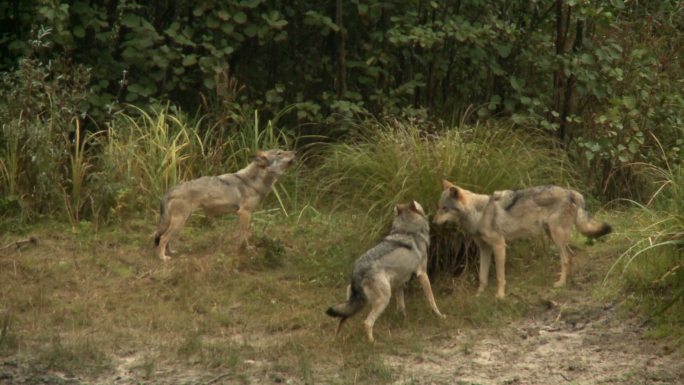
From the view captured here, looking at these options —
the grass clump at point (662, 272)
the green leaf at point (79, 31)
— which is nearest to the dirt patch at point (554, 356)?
the grass clump at point (662, 272)

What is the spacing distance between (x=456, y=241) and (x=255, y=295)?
1.98 meters

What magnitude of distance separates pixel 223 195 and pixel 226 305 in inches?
67.1

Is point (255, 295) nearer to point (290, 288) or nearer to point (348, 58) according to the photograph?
point (290, 288)

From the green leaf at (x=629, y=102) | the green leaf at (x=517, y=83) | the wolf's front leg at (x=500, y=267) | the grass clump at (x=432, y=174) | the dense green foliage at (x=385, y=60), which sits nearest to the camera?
the wolf's front leg at (x=500, y=267)

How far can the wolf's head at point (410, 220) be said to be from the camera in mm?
10211

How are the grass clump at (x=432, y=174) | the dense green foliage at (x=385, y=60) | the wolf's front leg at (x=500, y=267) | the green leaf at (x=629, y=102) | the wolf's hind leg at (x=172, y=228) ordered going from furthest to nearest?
the dense green foliage at (x=385, y=60), the green leaf at (x=629, y=102), the wolf's hind leg at (x=172, y=228), the grass clump at (x=432, y=174), the wolf's front leg at (x=500, y=267)

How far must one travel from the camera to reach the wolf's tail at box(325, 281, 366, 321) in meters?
9.41

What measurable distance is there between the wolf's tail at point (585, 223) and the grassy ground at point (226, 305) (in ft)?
1.41

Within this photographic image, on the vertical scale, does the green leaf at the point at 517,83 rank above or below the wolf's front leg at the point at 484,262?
above

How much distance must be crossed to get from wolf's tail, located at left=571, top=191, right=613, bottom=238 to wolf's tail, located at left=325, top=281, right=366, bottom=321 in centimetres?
241

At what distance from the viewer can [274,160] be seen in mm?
12578

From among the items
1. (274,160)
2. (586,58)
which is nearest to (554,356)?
(274,160)

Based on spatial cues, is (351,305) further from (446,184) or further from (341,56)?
Answer: (341,56)

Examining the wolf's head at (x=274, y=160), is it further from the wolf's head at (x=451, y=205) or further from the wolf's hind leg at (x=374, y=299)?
the wolf's hind leg at (x=374, y=299)
